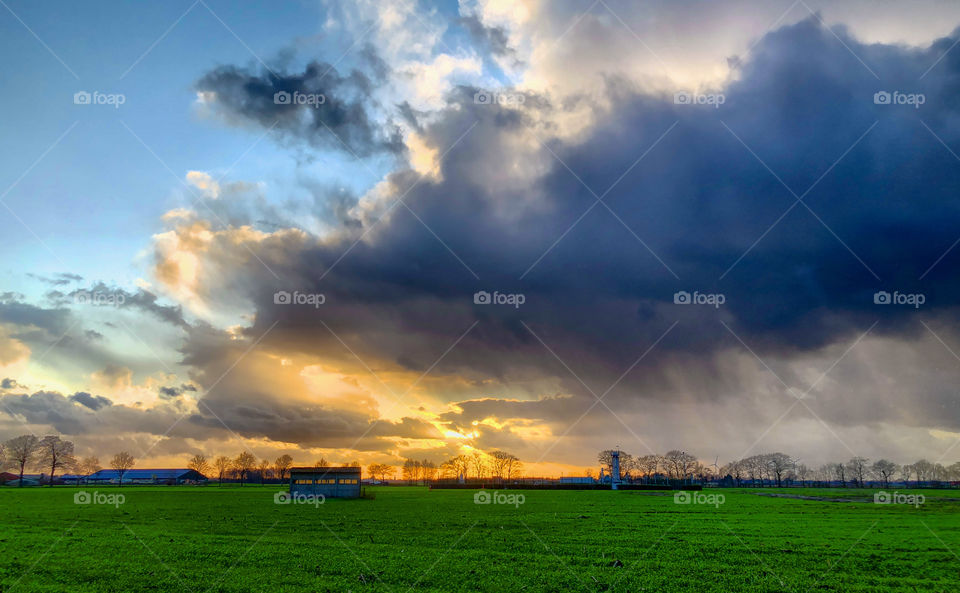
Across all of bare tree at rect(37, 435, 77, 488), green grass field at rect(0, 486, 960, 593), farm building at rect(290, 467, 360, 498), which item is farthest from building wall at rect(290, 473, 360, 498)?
bare tree at rect(37, 435, 77, 488)

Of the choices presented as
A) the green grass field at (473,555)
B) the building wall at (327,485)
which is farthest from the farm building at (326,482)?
the green grass field at (473,555)

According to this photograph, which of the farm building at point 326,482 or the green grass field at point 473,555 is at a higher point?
the green grass field at point 473,555

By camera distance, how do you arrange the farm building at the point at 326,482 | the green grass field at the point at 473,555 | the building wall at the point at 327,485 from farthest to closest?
the farm building at the point at 326,482, the building wall at the point at 327,485, the green grass field at the point at 473,555

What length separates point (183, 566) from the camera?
73.6 feet

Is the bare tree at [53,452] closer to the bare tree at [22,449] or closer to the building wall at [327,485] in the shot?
the bare tree at [22,449]

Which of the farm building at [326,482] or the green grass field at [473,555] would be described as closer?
the green grass field at [473,555]

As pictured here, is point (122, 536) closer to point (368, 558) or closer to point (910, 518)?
point (368, 558)

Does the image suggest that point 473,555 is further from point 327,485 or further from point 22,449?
point 22,449

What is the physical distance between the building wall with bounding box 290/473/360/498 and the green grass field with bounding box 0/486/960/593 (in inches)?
1440

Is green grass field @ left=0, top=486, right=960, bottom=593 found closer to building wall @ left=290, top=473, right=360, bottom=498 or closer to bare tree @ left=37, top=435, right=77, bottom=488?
building wall @ left=290, top=473, right=360, bottom=498

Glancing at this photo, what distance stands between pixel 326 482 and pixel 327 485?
0.48m

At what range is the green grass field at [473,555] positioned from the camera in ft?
65.2

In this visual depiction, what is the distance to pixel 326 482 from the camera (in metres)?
77.3

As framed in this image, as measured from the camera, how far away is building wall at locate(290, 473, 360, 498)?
76312 mm
